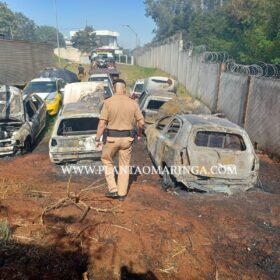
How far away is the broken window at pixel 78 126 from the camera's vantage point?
8.03m

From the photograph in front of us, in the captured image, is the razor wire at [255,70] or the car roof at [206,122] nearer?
the car roof at [206,122]

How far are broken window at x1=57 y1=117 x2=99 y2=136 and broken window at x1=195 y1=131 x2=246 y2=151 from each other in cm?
310

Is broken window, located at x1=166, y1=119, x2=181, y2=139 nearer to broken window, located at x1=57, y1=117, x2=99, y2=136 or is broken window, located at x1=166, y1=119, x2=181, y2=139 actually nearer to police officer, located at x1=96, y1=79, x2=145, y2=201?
police officer, located at x1=96, y1=79, x2=145, y2=201

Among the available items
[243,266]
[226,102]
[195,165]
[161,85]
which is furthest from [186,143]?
[161,85]

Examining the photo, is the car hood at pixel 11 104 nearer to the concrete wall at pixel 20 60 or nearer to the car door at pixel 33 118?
the car door at pixel 33 118

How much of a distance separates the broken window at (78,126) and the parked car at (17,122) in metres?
1.58

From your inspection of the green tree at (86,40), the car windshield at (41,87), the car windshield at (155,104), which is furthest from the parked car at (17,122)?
the green tree at (86,40)

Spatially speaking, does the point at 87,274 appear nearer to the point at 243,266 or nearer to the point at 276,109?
the point at 243,266

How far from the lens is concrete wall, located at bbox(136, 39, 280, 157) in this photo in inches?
361

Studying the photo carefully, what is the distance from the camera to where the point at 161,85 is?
17.0 m

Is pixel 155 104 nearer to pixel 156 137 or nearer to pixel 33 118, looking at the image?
pixel 156 137

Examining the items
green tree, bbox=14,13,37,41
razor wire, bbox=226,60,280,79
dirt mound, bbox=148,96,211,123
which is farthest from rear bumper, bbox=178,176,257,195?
green tree, bbox=14,13,37,41

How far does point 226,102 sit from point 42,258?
1106 cm

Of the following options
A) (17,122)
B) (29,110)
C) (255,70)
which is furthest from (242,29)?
(17,122)
